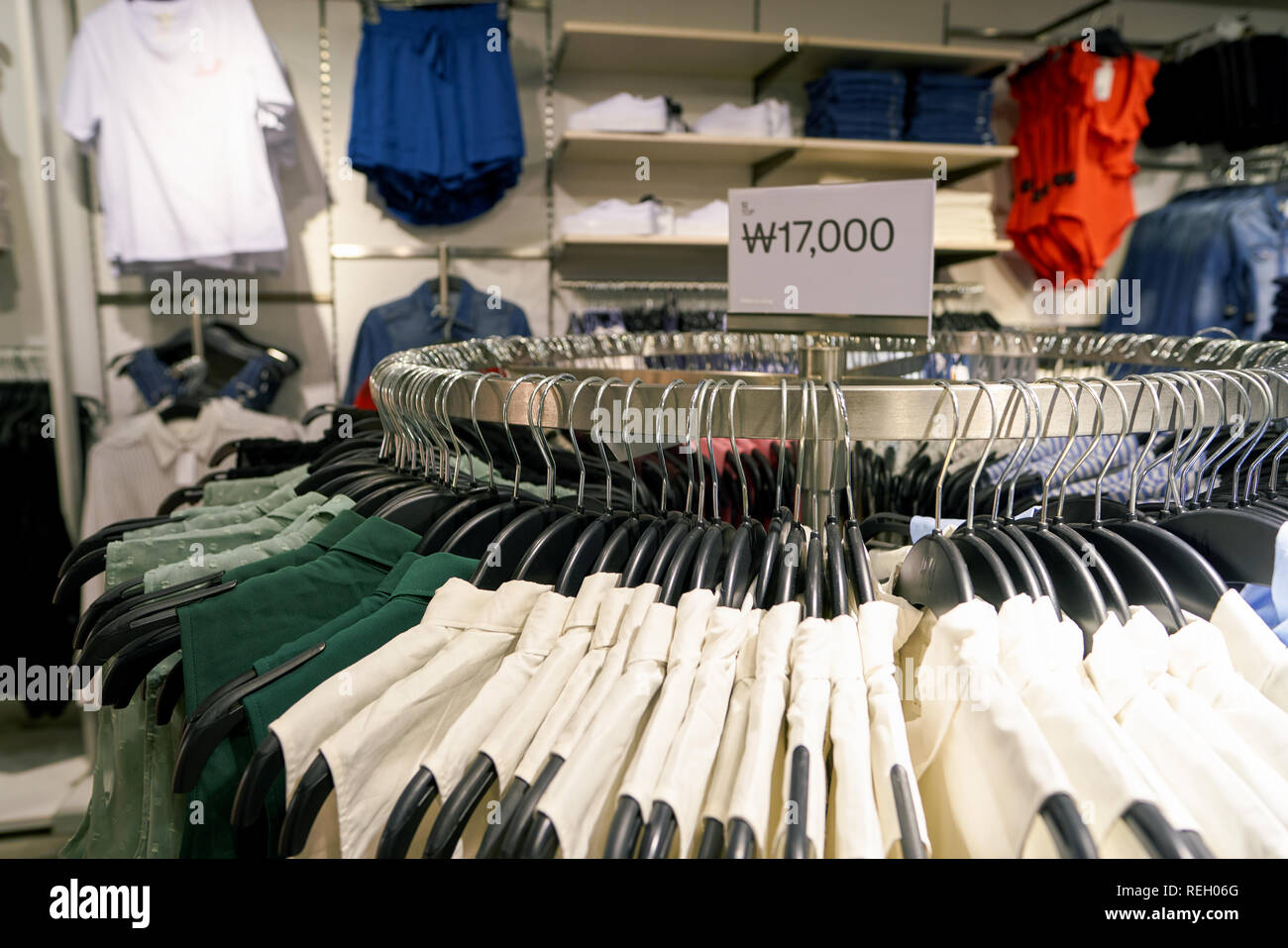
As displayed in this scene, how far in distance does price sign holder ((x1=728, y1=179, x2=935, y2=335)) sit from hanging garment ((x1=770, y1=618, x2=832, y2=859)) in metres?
0.44

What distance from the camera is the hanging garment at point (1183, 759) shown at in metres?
0.41

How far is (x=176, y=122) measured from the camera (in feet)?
7.50

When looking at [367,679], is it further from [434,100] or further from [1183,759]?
[434,100]

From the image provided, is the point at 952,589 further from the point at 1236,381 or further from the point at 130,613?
the point at 130,613

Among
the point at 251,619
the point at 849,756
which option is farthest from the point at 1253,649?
the point at 251,619

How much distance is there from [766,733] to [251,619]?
1.32 feet

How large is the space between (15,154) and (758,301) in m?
2.18

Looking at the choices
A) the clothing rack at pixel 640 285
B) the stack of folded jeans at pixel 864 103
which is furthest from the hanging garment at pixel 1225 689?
the stack of folded jeans at pixel 864 103

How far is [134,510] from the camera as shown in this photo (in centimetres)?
215

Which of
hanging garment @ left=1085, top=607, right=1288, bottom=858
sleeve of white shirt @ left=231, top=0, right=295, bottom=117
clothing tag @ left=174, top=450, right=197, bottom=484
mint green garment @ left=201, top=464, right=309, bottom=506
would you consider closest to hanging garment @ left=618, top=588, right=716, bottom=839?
hanging garment @ left=1085, top=607, right=1288, bottom=858

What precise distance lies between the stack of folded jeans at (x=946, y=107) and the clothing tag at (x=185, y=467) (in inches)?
93.1

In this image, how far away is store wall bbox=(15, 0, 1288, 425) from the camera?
8.71ft

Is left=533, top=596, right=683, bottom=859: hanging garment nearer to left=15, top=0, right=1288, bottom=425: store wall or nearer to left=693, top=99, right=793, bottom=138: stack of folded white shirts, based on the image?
left=693, top=99, right=793, bottom=138: stack of folded white shirts

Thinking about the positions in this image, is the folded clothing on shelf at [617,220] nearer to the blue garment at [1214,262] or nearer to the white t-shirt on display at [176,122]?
the white t-shirt on display at [176,122]
